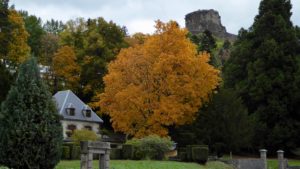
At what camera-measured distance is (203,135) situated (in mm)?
41594

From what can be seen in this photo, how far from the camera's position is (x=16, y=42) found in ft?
156

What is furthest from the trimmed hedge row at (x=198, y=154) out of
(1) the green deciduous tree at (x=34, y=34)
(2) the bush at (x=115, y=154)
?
(1) the green deciduous tree at (x=34, y=34)

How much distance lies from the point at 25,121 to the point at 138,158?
15897mm

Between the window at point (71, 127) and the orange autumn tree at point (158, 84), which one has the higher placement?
the orange autumn tree at point (158, 84)

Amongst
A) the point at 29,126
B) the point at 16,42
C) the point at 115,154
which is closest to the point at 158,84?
the point at 115,154

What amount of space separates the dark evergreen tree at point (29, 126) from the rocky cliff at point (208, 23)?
369 ft

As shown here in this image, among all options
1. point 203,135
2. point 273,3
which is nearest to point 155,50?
point 203,135

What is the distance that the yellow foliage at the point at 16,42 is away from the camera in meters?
46.8

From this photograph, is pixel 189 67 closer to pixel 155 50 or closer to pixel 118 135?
pixel 155 50

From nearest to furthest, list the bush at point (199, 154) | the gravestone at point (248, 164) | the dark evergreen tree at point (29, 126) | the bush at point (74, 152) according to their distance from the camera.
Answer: the dark evergreen tree at point (29, 126) → the bush at point (74, 152) → the bush at point (199, 154) → the gravestone at point (248, 164)

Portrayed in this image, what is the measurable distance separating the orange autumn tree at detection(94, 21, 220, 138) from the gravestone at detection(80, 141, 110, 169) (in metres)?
14.9

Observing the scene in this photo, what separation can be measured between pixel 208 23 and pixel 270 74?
84560 millimetres

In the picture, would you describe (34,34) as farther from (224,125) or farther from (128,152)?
(128,152)

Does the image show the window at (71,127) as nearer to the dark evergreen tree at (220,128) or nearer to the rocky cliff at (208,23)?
the dark evergreen tree at (220,128)
